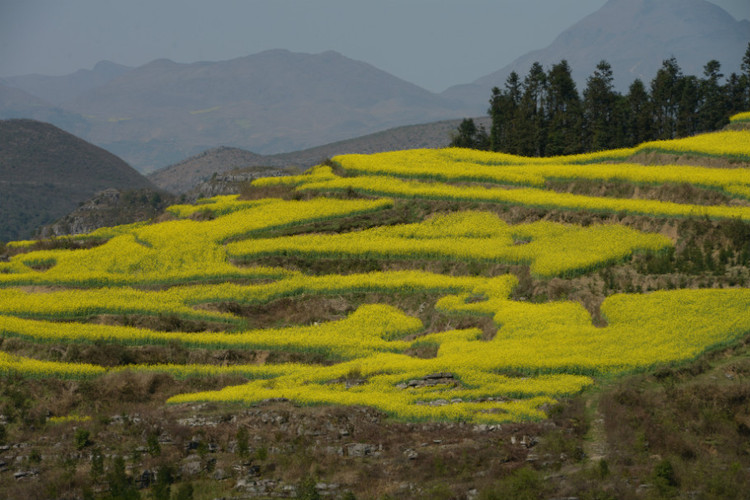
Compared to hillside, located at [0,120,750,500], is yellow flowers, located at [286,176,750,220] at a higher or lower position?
higher

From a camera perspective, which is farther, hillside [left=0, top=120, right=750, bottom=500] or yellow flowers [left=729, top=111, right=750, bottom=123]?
yellow flowers [left=729, top=111, right=750, bottom=123]

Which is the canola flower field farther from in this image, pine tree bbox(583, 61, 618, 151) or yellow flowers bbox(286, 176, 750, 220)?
pine tree bbox(583, 61, 618, 151)

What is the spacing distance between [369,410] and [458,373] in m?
3.32

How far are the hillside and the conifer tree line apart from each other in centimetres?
1693

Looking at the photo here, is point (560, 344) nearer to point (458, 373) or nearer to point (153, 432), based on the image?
point (458, 373)

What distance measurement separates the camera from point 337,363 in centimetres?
3128

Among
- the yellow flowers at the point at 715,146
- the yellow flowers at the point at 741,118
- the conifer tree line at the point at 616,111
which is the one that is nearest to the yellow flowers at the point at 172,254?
the yellow flowers at the point at 715,146

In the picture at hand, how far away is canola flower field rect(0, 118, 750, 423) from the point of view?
87.6 feet

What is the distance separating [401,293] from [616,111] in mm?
39925

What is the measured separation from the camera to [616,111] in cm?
6975

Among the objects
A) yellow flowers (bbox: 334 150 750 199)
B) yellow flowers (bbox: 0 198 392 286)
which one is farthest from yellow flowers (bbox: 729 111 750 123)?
yellow flowers (bbox: 0 198 392 286)

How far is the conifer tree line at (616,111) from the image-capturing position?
68.8 m

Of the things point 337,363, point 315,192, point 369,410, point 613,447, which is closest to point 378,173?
point 315,192

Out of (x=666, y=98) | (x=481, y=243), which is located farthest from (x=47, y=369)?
(x=666, y=98)
